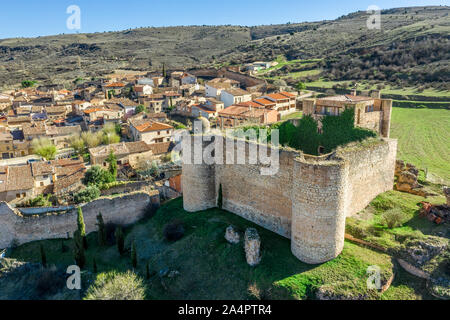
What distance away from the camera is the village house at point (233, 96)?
51969mm

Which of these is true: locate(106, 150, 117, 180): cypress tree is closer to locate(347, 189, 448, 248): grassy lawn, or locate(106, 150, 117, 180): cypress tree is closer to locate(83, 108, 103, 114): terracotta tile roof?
locate(83, 108, 103, 114): terracotta tile roof

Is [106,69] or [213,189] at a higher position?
[106,69]

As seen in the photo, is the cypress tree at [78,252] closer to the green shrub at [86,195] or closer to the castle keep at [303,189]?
the castle keep at [303,189]

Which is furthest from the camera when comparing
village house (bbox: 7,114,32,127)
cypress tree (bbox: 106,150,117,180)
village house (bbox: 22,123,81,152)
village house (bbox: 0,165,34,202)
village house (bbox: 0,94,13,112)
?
village house (bbox: 0,94,13,112)

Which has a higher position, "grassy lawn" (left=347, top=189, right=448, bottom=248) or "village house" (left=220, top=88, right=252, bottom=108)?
"village house" (left=220, top=88, right=252, bottom=108)

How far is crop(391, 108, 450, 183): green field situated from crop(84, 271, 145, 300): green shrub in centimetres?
1655

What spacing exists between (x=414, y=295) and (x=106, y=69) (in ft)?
304

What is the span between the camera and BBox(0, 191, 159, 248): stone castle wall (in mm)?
18703

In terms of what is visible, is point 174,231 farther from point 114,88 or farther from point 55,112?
point 114,88

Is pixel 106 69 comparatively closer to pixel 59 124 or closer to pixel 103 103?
pixel 103 103

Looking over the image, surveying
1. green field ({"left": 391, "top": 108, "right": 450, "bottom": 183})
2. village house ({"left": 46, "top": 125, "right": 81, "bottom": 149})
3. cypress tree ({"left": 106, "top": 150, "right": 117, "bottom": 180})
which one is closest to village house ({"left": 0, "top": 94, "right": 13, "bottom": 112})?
village house ({"left": 46, "top": 125, "right": 81, "bottom": 149})

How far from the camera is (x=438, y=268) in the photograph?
11922 mm

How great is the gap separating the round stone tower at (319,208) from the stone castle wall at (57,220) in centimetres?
1029

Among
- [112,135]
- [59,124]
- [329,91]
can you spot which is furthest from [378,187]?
[59,124]
